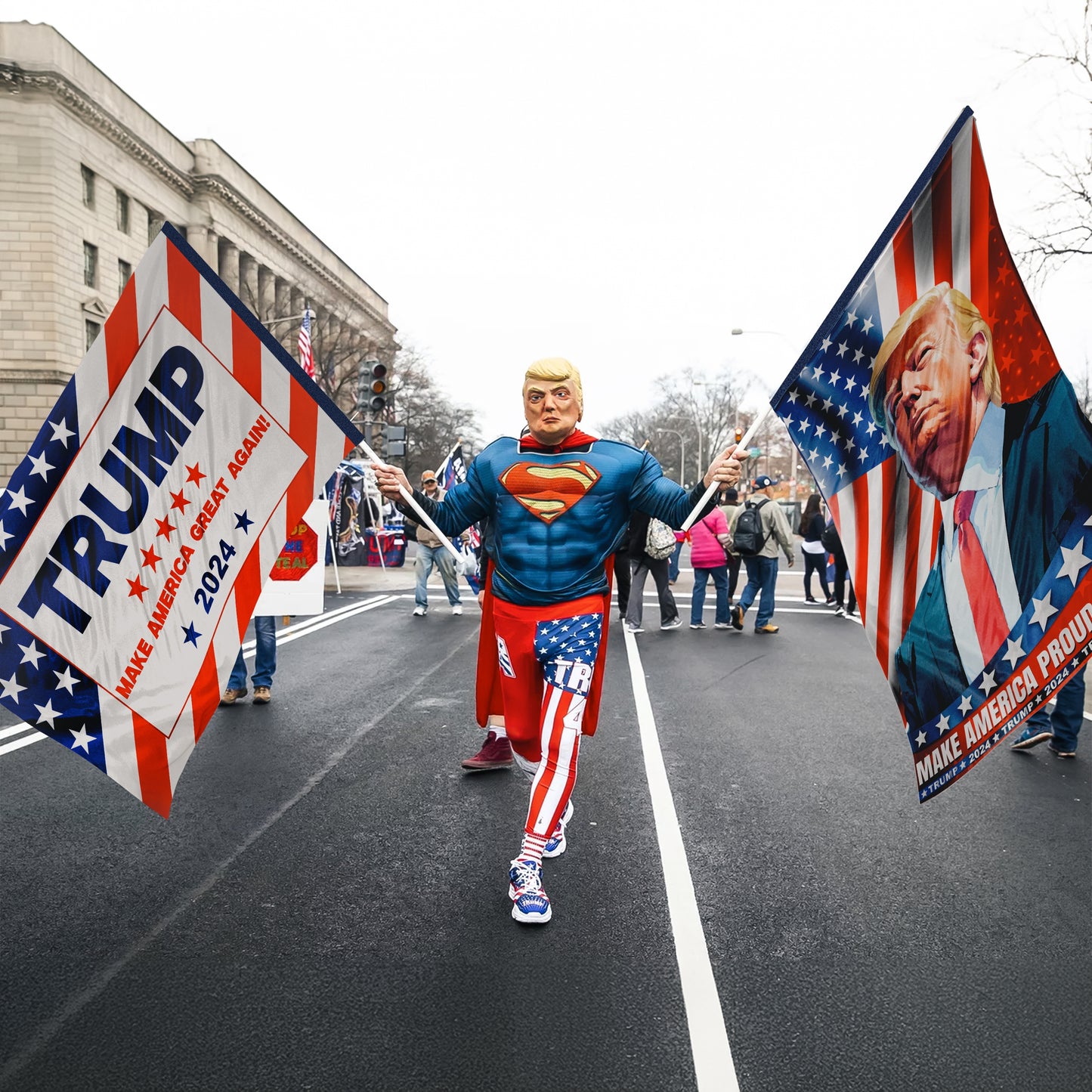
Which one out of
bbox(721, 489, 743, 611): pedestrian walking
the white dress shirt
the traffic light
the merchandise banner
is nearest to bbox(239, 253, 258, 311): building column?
the traffic light

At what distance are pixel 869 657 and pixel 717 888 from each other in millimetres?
6993

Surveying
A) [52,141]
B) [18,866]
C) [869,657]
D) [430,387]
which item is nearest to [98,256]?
[52,141]

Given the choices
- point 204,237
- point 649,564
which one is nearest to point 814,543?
point 649,564

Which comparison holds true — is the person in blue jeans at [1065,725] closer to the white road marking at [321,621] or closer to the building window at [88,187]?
the white road marking at [321,621]

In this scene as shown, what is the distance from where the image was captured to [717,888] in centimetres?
388

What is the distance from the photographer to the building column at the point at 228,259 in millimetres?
51531

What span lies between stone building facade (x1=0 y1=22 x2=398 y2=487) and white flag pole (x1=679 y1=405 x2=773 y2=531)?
3039cm

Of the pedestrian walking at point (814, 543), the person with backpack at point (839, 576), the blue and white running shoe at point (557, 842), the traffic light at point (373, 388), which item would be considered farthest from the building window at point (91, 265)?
the blue and white running shoe at point (557, 842)

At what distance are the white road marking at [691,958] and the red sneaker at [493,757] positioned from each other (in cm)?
80

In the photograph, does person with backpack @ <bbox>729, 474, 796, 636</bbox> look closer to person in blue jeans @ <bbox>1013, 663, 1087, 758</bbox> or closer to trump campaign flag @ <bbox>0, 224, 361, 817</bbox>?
person in blue jeans @ <bbox>1013, 663, 1087, 758</bbox>

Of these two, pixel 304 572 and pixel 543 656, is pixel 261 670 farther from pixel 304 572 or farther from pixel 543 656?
pixel 543 656

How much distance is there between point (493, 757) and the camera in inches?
222

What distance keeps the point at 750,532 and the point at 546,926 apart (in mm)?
9059

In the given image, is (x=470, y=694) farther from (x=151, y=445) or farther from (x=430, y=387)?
(x=430, y=387)
